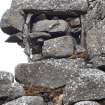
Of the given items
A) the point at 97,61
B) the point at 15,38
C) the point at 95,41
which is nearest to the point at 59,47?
the point at 95,41

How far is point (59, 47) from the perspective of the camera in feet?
31.6

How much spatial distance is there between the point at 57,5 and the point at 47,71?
144 centimetres

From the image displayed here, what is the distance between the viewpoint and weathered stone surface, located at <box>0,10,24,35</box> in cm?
1003

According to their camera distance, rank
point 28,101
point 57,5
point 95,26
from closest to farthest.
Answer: point 28,101 → point 95,26 → point 57,5

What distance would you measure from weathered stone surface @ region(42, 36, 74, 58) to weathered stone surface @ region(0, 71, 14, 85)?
2.40 ft

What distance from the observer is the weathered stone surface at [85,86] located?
8.55m

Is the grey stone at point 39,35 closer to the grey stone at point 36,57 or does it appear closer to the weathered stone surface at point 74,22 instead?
the grey stone at point 36,57

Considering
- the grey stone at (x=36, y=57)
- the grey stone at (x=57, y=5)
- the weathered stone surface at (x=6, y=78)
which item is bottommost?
the weathered stone surface at (x=6, y=78)

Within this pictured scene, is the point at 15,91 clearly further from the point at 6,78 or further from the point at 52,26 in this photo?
the point at 52,26

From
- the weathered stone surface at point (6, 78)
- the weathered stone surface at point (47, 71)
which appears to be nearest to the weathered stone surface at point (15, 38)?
the weathered stone surface at point (47, 71)

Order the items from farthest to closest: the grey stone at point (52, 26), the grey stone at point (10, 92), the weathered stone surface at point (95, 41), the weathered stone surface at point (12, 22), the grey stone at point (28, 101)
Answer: the weathered stone surface at point (12, 22) < the grey stone at point (52, 26) < the weathered stone surface at point (95, 41) < the grey stone at point (10, 92) < the grey stone at point (28, 101)

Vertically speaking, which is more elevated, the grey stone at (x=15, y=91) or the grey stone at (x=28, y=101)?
the grey stone at (x=15, y=91)

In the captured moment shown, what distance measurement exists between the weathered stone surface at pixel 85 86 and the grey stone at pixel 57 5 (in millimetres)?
1413

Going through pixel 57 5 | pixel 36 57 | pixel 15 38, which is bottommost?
pixel 36 57
